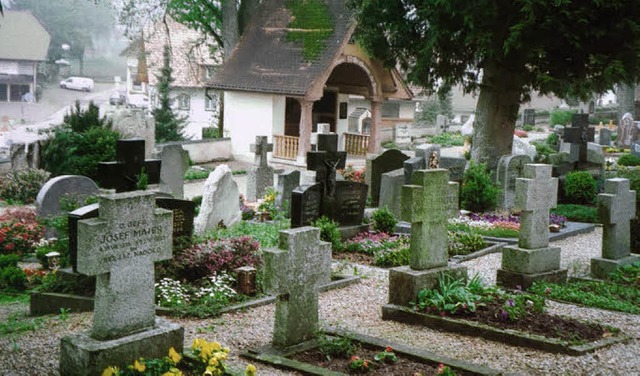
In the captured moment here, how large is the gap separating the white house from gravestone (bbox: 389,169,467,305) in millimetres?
19715

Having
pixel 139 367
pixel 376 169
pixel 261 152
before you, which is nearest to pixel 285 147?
pixel 261 152

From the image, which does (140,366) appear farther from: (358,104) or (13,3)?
(13,3)

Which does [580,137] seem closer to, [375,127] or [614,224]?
[614,224]

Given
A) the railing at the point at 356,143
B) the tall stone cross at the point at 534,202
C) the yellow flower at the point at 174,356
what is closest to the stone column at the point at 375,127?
the railing at the point at 356,143

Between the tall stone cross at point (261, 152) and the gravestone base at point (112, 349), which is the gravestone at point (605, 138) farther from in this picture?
the gravestone base at point (112, 349)

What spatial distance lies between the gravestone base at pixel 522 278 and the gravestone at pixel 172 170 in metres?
9.38

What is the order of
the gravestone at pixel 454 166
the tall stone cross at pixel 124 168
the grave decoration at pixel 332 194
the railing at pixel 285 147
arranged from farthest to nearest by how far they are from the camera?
the railing at pixel 285 147
the gravestone at pixel 454 166
the grave decoration at pixel 332 194
the tall stone cross at pixel 124 168

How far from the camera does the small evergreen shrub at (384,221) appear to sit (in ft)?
49.9

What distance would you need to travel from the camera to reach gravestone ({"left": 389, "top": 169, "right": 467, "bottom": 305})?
31.5 feet

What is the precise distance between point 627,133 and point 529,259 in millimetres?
29186

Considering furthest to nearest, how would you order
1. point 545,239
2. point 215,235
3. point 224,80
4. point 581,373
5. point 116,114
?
point 224,80 → point 116,114 → point 215,235 → point 545,239 → point 581,373

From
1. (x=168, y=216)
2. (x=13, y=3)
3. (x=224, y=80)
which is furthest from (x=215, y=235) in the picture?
(x=13, y=3)

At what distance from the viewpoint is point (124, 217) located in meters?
6.89

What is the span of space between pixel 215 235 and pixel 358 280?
269 cm
